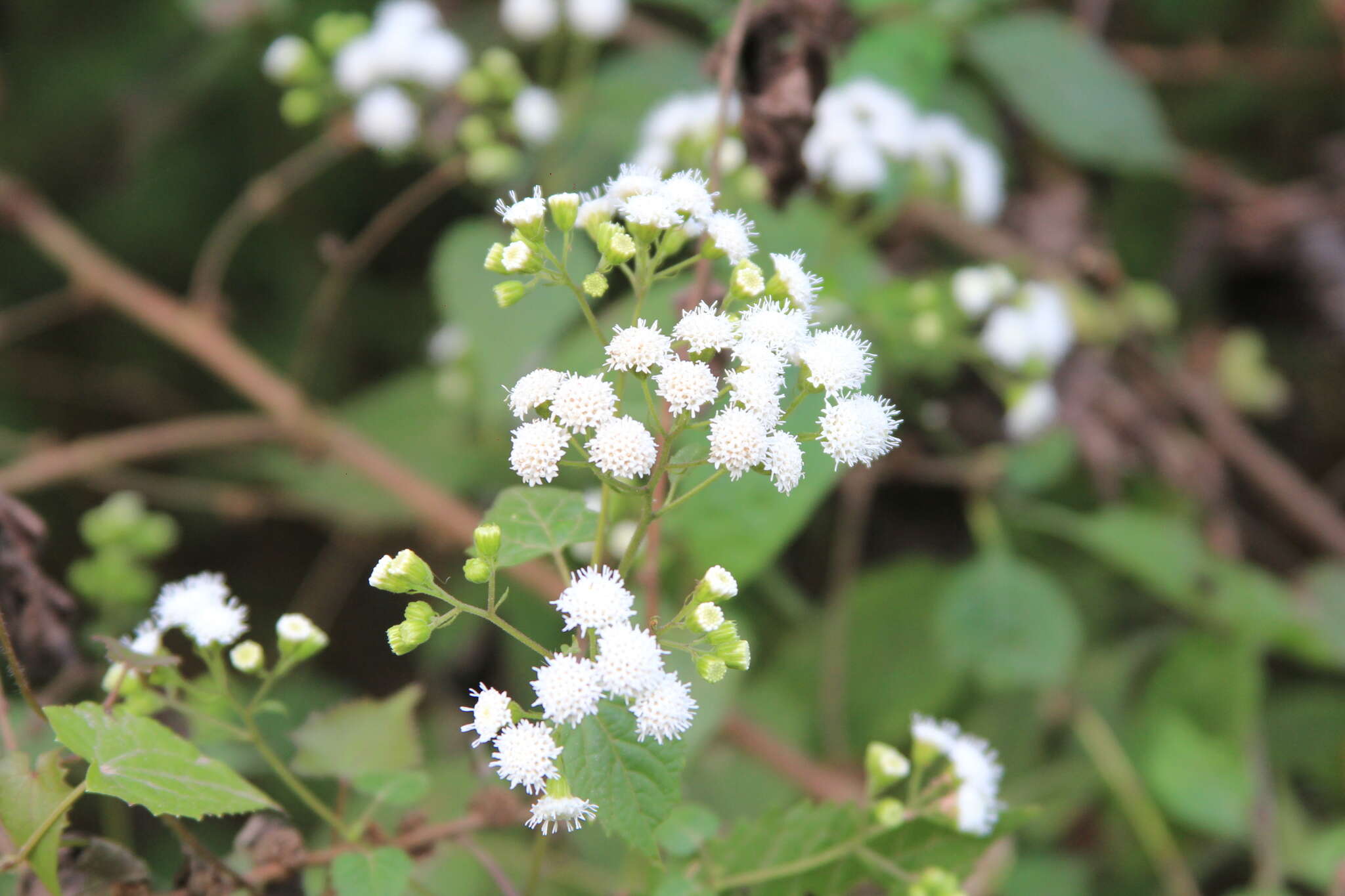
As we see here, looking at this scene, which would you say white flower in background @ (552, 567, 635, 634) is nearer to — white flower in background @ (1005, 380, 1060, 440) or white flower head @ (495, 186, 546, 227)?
white flower head @ (495, 186, 546, 227)

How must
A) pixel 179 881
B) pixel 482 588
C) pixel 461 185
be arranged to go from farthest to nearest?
1. pixel 461 185
2. pixel 482 588
3. pixel 179 881

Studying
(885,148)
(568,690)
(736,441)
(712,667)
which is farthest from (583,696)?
(885,148)

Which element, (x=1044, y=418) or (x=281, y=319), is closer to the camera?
(x=1044, y=418)

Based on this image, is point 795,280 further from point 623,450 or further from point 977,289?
point 977,289

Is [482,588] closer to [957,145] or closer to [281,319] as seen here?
[281,319]

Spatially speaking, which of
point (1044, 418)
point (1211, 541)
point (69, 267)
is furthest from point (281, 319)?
point (1211, 541)

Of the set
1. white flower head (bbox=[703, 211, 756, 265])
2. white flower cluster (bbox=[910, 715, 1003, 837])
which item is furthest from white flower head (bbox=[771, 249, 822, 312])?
white flower cluster (bbox=[910, 715, 1003, 837])
